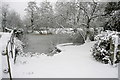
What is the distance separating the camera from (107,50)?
7391 millimetres

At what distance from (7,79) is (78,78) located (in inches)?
81.7

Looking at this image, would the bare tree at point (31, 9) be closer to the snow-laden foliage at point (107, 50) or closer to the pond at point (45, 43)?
the pond at point (45, 43)

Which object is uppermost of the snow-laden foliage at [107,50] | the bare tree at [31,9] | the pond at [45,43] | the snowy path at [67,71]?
the bare tree at [31,9]

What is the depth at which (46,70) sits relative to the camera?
19.6 feet

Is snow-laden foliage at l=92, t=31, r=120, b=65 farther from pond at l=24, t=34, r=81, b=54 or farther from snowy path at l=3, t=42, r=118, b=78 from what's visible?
pond at l=24, t=34, r=81, b=54

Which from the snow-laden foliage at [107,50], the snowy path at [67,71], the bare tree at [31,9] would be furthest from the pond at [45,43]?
the bare tree at [31,9]

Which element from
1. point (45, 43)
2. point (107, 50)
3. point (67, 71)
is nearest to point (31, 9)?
point (45, 43)

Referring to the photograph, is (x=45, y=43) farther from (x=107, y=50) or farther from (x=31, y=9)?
(x=31, y=9)

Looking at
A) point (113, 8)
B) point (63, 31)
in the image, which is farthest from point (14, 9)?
point (113, 8)

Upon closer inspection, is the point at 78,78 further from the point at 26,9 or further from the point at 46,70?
the point at 26,9

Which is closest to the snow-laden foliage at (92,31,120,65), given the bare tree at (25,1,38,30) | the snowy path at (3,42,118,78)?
the snowy path at (3,42,118,78)

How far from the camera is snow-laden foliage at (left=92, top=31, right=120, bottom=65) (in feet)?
22.3

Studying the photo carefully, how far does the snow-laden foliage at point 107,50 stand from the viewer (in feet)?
22.3

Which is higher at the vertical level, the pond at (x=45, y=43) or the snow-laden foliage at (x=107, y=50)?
the snow-laden foliage at (x=107, y=50)
